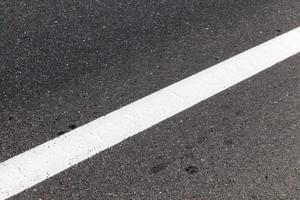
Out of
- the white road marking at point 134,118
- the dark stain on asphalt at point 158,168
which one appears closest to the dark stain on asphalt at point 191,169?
the dark stain on asphalt at point 158,168

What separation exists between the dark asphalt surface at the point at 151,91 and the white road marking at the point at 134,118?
63 millimetres

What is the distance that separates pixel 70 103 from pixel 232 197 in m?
1.30

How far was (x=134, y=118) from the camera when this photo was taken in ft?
12.7

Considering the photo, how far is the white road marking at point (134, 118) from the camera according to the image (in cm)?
345

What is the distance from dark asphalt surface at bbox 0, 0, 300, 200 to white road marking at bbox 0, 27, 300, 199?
63 millimetres

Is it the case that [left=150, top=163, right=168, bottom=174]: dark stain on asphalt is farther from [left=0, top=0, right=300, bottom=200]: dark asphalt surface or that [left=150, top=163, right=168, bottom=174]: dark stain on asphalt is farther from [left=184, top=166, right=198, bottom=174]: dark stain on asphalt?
[left=184, top=166, right=198, bottom=174]: dark stain on asphalt

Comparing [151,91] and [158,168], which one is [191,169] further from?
[151,91]

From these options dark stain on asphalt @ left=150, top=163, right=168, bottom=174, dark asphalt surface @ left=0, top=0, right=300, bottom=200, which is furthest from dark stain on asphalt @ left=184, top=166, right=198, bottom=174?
dark stain on asphalt @ left=150, top=163, right=168, bottom=174

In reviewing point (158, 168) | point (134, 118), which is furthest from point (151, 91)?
point (158, 168)

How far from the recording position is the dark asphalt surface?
3453mm

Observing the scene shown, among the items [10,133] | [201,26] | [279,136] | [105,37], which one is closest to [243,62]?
[201,26]

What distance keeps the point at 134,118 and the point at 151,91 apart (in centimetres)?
32

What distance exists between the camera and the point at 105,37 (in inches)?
178

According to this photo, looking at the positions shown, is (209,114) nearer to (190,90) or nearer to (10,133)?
(190,90)
